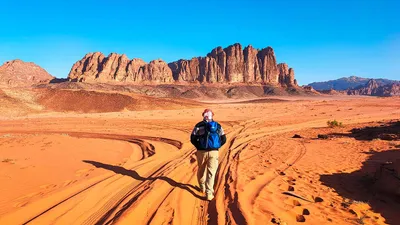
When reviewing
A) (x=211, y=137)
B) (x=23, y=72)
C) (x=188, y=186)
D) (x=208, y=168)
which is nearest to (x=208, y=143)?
(x=211, y=137)

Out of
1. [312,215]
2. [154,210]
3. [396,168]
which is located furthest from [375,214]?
[154,210]

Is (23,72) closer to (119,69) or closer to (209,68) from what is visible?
(119,69)

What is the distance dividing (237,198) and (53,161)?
→ 7.11 meters

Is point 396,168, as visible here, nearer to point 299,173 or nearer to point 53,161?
point 299,173

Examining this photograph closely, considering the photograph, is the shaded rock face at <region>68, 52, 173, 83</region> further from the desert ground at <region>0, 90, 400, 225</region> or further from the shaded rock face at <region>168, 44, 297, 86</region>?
the desert ground at <region>0, 90, 400, 225</region>

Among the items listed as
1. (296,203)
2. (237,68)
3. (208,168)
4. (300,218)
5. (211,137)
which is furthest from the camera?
(237,68)

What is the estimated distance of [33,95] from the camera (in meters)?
48.6

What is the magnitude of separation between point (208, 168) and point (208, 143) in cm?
62

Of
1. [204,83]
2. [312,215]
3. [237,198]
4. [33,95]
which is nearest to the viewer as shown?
[312,215]

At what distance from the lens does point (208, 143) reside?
5.63m

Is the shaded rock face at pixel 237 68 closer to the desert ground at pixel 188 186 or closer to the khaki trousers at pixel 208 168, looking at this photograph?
the desert ground at pixel 188 186

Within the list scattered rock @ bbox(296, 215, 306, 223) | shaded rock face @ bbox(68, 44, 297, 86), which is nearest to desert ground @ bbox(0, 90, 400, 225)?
scattered rock @ bbox(296, 215, 306, 223)

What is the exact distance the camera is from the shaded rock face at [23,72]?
16700cm

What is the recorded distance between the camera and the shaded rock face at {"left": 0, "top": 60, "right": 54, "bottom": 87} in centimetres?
16700
